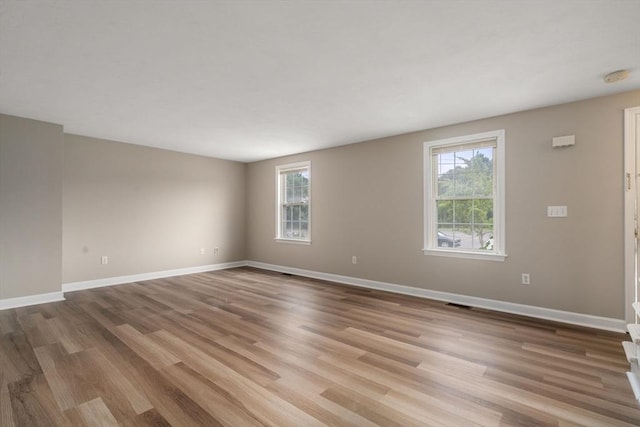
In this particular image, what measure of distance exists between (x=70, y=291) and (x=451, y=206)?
601cm

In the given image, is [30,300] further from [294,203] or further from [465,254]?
[465,254]

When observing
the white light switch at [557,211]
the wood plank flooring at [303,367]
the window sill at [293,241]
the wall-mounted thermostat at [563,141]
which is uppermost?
the wall-mounted thermostat at [563,141]

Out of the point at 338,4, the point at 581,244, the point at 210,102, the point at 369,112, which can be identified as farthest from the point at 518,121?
the point at 210,102

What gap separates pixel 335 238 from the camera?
221 inches

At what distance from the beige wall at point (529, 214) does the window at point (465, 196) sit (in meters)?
0.11

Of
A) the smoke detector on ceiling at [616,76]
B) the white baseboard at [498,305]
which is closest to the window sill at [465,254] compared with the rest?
the white baseboard at [498,305]

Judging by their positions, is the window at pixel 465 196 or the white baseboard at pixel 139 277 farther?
the white baseboard at pixel 139 277

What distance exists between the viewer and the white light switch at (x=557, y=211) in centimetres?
344

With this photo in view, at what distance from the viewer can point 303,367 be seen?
2377 millimetres

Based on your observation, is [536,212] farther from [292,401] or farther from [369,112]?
[292,401]

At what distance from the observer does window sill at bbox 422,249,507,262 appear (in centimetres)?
387

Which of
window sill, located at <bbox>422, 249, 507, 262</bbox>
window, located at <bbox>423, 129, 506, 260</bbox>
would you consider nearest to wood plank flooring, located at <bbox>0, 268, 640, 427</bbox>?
window sill, located at <bbox>422, 249, 507, 262</bbox>

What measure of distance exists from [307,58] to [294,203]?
4.14 meters

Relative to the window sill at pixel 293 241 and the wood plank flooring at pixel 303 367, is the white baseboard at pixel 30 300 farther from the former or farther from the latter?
the window sill at pixel 293 241
